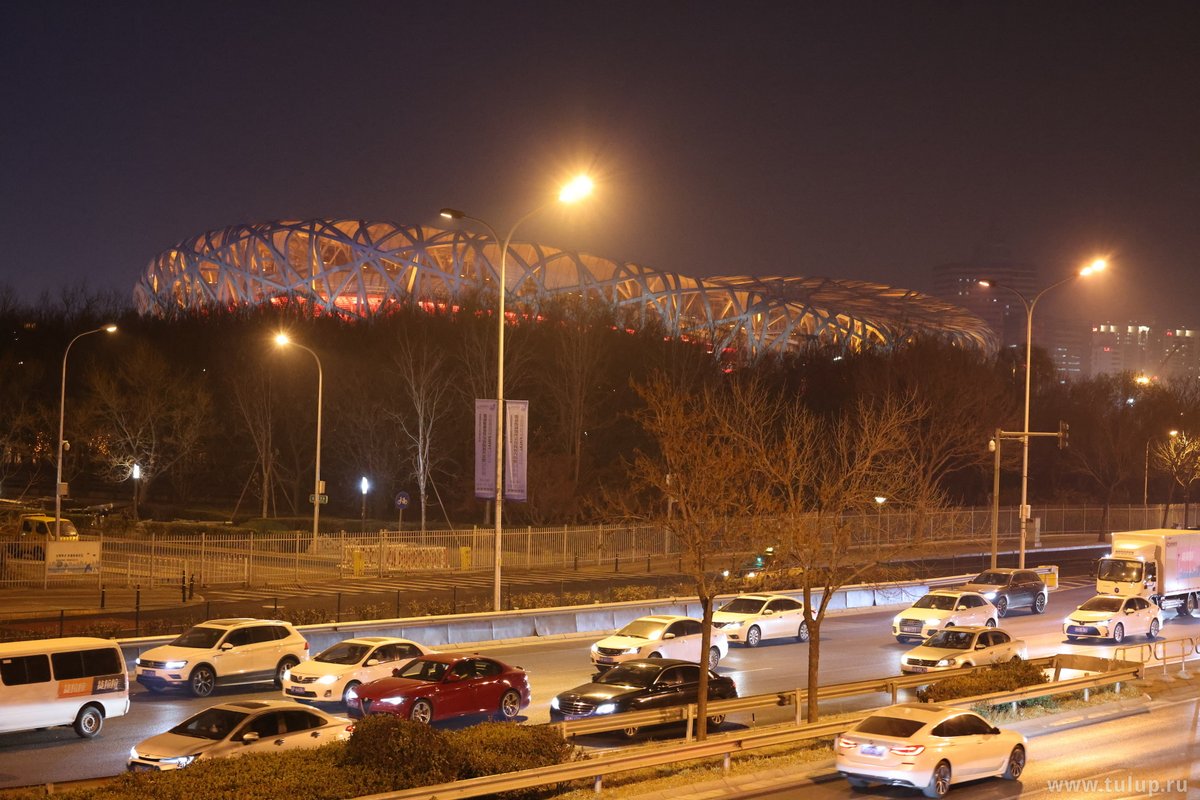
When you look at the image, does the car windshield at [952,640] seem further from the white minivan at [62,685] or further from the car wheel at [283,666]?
the white minivan at [62,685]

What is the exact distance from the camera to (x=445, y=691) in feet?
58.5

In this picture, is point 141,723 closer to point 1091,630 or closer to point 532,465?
point 1091,630

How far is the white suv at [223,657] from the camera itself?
20469 millimetres

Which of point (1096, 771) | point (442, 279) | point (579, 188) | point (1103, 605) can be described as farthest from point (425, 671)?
point (442, 279)

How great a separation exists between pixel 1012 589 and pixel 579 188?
2115cm

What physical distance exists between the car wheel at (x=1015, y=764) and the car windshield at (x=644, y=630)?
1066 cm

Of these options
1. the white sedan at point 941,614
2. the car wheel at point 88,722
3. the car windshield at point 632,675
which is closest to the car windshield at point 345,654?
the car wheel at point 88,722

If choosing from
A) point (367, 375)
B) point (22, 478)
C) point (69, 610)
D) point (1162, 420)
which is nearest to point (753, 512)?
point (69, 610)

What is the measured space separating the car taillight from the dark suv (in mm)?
22970

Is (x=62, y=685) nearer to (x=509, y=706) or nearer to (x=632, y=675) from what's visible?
(x=509, y=706)

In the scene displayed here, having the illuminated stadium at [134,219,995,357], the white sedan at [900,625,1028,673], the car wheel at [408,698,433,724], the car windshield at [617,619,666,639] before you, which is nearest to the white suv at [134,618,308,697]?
the car wheel at [408,698,433,724]

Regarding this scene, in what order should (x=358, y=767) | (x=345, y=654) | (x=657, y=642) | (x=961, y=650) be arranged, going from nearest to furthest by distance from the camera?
(x=358, y=767) → (x=345, y=654) → (x=961, y=650) → (x=657, y=642)

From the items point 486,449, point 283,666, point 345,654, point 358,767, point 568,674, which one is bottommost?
point 568,674

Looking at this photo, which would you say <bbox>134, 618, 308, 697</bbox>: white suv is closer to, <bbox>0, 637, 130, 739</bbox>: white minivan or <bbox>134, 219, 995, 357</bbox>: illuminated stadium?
<bbox>0, 637, 130, 739</bbox>: white minivan
